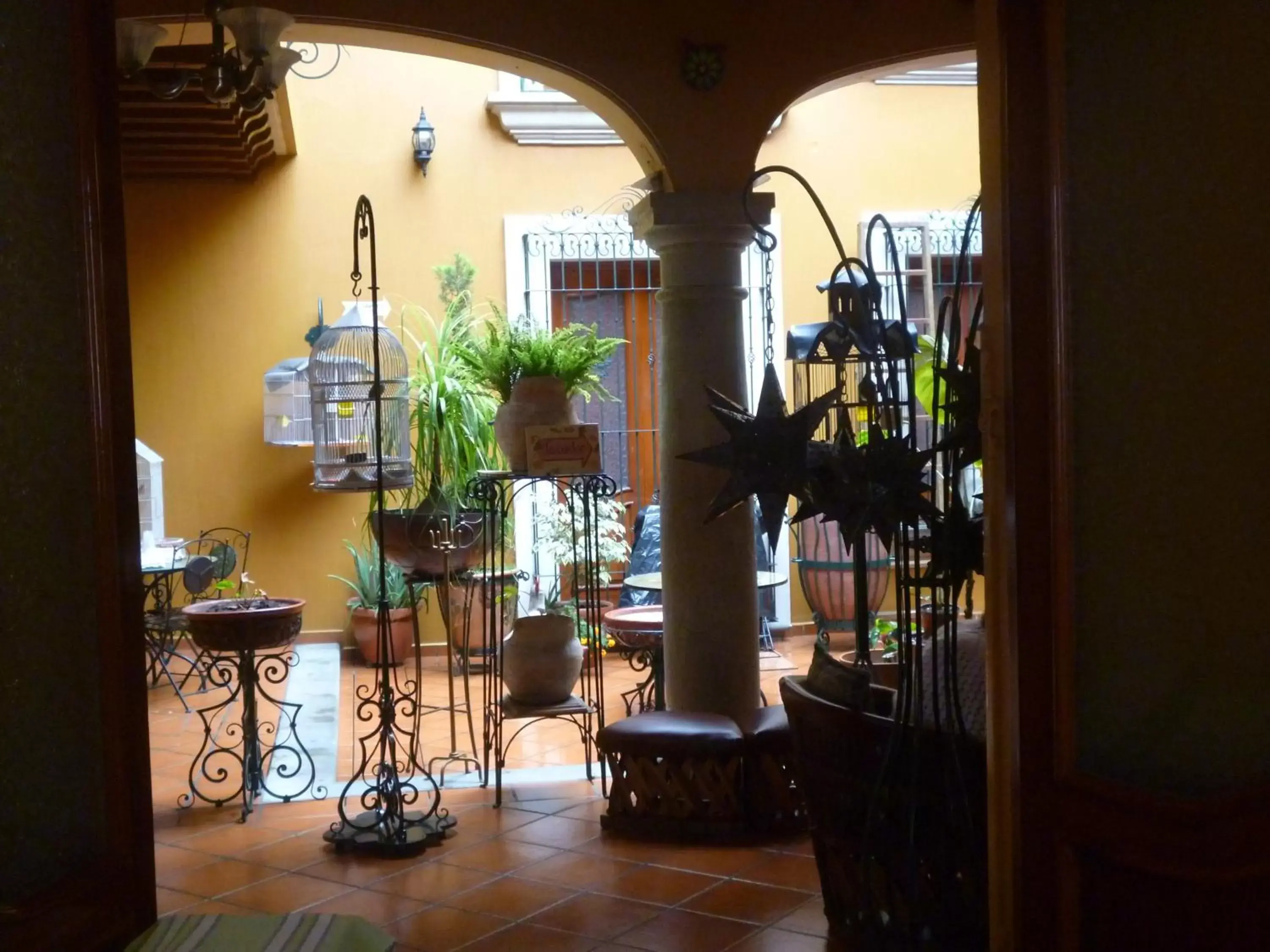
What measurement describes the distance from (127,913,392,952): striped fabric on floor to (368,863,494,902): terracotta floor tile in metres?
1.26

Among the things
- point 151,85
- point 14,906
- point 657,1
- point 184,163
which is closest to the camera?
point 14,906

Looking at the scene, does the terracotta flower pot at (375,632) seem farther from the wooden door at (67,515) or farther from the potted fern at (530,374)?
the wooden door at (67,515)

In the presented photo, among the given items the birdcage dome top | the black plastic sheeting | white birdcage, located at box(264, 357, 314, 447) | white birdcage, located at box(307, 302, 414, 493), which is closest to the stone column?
white birdcage, located at box(307, 302, 414, 493)

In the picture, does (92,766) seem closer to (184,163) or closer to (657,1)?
(657,1)

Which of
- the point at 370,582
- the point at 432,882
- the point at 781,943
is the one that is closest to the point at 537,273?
the point at 370,582

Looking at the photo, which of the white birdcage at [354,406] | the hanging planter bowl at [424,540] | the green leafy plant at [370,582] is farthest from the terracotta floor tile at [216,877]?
the green leafy plant at [370,582]

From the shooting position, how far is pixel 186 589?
718cm

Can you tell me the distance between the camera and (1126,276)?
190cm

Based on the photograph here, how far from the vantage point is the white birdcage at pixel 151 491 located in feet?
23.2

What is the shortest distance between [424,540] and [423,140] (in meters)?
3.40

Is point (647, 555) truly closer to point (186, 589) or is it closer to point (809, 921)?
point (186, 589)

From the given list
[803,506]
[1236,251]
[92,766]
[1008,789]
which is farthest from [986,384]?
[92,766]

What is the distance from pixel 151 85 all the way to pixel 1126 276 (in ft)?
9.33

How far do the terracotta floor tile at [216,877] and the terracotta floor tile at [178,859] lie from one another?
3 centimetres
